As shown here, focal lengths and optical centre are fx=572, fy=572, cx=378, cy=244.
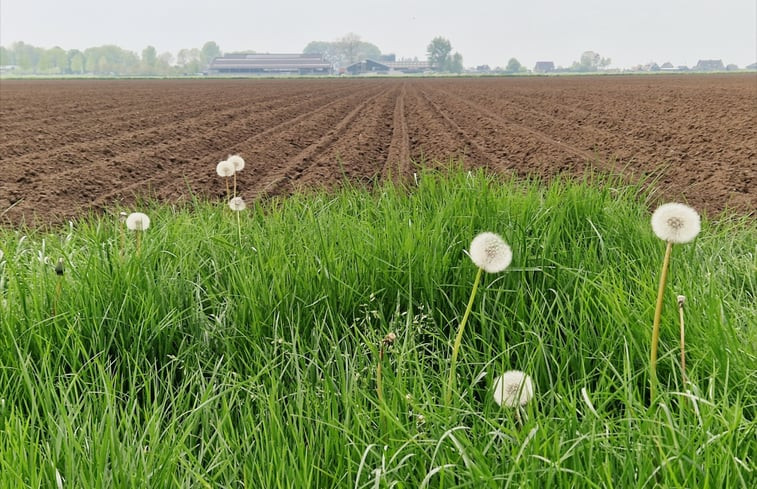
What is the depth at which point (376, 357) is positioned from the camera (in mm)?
1979

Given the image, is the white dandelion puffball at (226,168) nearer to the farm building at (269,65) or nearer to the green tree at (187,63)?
the farm building at (269,65)

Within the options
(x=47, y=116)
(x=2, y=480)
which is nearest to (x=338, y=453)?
(x=2, y=480)

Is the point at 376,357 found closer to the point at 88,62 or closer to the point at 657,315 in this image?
the point at 657,315

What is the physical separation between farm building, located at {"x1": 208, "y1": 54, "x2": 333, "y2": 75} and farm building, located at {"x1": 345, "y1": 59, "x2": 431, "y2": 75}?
24.5 feet

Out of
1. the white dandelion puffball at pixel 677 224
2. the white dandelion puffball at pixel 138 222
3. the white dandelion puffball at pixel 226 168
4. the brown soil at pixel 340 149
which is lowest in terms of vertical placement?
the brown soil at pixel 340 149

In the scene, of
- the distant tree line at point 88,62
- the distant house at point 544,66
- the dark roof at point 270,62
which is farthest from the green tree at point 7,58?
the distant house at point 544,66

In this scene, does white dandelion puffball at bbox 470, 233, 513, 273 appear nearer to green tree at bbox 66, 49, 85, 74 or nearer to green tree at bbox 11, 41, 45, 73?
green tree at bbox 66, 49, 85, 74

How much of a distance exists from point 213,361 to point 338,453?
99cm

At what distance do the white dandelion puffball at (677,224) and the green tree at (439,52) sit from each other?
176287 mm

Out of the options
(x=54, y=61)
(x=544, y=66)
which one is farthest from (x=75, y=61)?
(x=544, y=66)

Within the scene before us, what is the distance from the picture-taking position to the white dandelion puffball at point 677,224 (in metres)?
1.49

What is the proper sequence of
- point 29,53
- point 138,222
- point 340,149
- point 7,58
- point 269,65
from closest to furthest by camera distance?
point 138,222 < point 340,149 < point 269,65 < point 29,53 < point 7,58

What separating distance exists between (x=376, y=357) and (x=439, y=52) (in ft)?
584

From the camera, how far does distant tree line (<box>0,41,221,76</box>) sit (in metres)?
170
